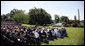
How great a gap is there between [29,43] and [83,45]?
3753mm

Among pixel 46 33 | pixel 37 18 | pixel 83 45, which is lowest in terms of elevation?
pixel 83 45

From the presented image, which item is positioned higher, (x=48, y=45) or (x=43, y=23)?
(x=43, y=23)

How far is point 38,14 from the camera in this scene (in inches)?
533

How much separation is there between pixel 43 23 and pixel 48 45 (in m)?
6.48

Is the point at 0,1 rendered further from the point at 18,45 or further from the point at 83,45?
the point at 83,45

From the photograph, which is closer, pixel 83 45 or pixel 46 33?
pixel 83 45

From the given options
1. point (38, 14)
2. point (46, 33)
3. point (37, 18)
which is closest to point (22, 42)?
point (46, 33)

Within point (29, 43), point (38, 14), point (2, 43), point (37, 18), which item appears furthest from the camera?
point (38, 14)

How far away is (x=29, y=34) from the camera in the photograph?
7582mm

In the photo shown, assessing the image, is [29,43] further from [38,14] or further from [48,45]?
[38,14]

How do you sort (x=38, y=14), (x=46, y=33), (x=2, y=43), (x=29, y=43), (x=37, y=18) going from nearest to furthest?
(x=2, y=43) < (x=29, y=43) < (x=46, y=33) < (x=37, y=18) < (x=38, y=14)

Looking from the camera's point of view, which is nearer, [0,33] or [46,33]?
[0,33]

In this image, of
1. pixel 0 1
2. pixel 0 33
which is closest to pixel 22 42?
→ pixel 0 33

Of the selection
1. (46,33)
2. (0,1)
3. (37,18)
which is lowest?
(46,33)
